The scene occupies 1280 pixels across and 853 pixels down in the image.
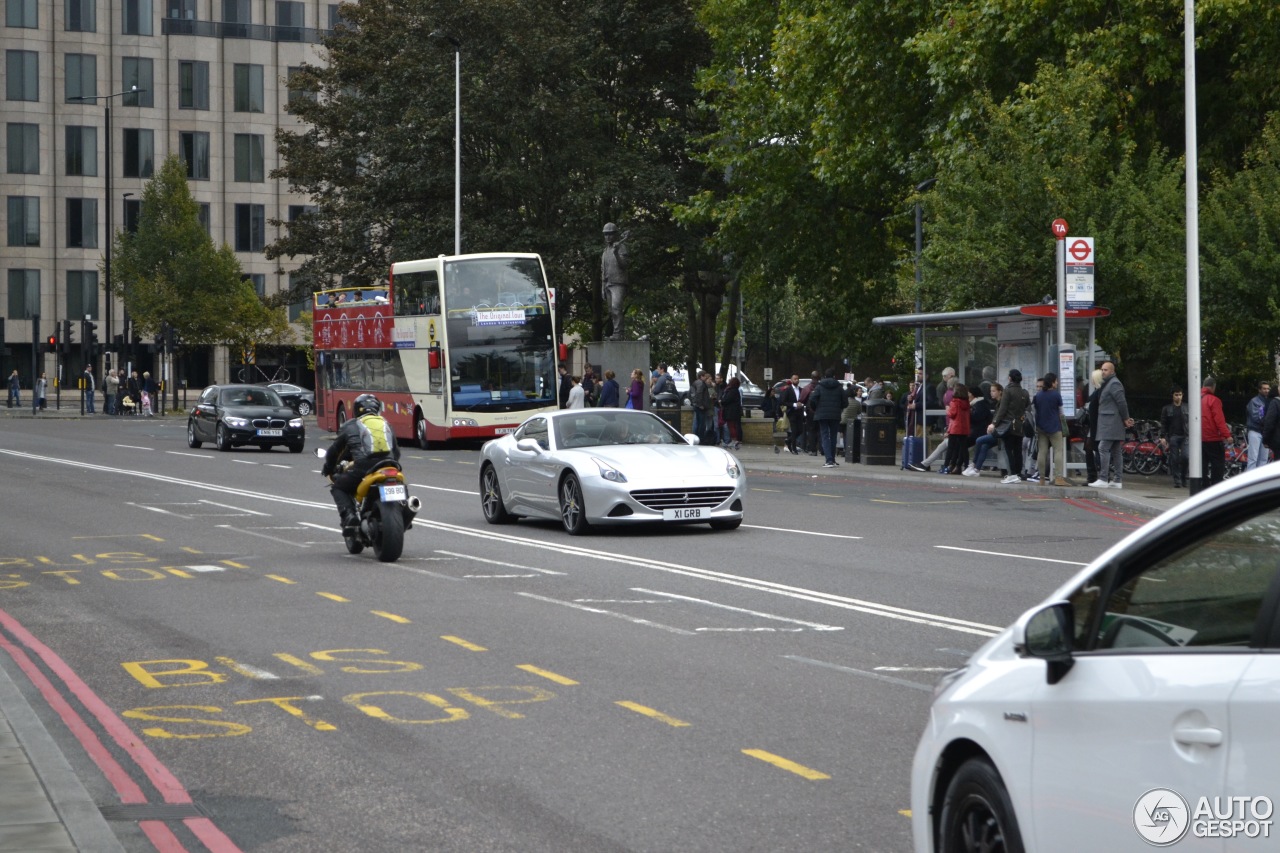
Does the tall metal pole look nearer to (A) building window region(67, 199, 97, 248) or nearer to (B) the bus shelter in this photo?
(B) the bus shelter

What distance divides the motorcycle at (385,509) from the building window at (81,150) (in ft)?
282

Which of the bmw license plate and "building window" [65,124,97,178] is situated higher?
"building window" [65,124,97,178]

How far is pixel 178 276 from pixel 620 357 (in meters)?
34.6

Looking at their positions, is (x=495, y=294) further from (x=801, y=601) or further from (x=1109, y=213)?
(x=801, y=601)

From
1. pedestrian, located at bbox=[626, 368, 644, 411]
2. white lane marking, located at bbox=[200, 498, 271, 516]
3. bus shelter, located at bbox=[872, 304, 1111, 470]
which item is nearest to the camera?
white lane marking, located at bbox=[200, 498, 271, 516]

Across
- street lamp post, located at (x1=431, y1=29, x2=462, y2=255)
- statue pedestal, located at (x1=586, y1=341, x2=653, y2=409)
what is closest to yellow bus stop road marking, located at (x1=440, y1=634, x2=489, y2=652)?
statue pedestal, located at (x1=586, y1=341, x2=653, y2=409)

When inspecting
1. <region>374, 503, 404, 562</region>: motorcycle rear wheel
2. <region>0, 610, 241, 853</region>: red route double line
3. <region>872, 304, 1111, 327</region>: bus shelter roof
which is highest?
<region>872, 304, 1111, 327</region>: bus shelter roof

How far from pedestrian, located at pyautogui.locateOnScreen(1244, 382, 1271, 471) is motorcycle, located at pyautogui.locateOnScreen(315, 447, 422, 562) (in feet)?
44.5

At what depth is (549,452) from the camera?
1967 cm

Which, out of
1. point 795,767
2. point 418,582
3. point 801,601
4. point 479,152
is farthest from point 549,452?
point 479,152

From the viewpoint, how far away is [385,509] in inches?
644

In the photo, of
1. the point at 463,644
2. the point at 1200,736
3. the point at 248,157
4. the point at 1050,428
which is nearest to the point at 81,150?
the point at 248,157

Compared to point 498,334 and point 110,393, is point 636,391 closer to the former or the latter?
point 498,334

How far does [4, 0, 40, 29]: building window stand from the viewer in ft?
314
